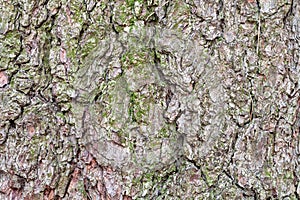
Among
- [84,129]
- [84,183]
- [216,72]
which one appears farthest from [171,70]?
[84,183]

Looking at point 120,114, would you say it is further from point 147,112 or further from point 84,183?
point 84,183

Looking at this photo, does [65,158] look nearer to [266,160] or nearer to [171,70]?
[171,70]

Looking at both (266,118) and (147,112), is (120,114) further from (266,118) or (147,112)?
(266,118)

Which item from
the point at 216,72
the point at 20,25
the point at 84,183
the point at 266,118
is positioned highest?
the point at 20,25

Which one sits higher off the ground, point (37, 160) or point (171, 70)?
point (171, 70)

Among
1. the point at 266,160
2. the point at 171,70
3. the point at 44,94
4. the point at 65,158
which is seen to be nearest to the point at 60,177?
the point at 65,158

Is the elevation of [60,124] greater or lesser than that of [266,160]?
greater
